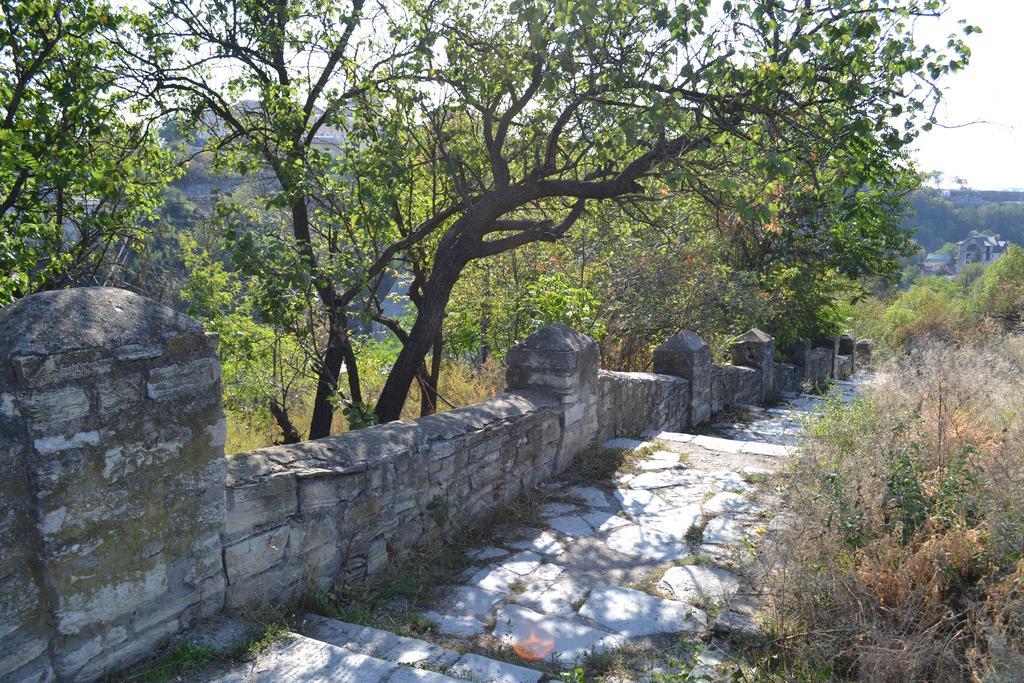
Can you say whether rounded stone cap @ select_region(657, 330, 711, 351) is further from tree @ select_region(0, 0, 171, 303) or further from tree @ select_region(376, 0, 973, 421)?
tree @ select_region(0, 0, 171, 303)

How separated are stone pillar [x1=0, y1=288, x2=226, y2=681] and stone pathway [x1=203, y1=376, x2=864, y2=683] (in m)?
0.45

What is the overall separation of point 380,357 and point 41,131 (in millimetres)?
4293

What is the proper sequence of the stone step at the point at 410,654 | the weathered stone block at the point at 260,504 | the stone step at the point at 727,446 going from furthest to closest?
the stone step at the point at 727,446 → the weathered stone block at the point at 260,504 → the stone step at the point at 410,654

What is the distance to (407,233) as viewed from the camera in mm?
6664

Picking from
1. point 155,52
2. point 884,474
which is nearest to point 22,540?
point 884,474

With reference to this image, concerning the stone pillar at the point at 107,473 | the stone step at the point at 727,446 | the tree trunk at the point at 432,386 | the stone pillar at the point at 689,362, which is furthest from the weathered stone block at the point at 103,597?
the stone pillar at the point at 689,362

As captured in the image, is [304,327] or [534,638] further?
[304,327]

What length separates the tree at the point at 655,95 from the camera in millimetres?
4801

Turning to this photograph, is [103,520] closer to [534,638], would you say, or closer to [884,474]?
[534,638]

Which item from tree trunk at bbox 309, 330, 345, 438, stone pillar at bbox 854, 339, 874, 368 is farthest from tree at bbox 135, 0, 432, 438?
stone pillar at bbox 854, 339, 874, 368

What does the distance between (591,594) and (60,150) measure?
4.51 m

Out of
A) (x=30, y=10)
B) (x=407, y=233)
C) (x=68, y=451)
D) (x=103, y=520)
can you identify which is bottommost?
(x=103, y=520)

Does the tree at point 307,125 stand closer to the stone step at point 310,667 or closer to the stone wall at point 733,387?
the stone step at point 310,667

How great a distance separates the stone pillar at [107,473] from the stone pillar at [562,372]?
9.81 ft
